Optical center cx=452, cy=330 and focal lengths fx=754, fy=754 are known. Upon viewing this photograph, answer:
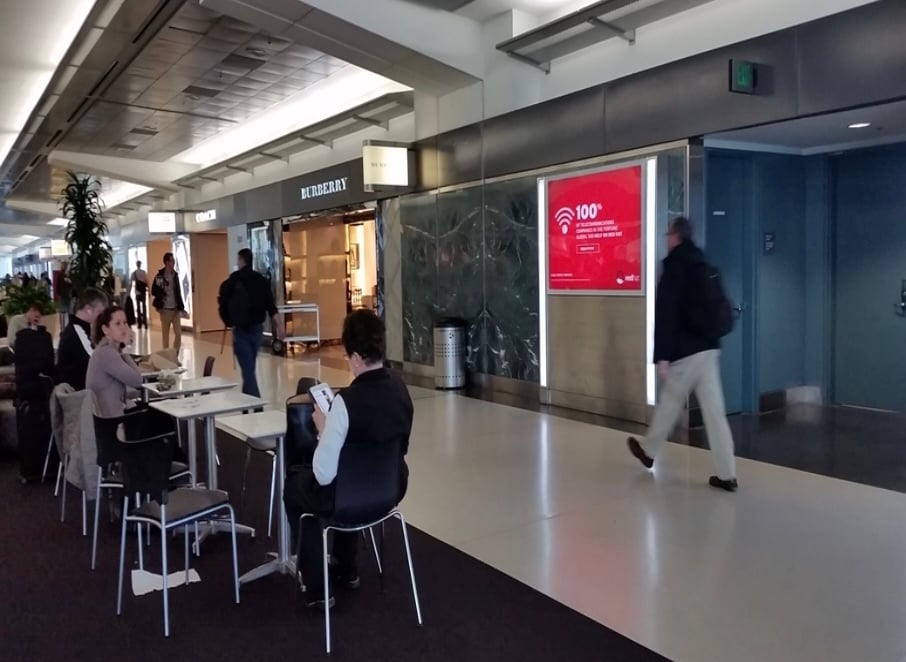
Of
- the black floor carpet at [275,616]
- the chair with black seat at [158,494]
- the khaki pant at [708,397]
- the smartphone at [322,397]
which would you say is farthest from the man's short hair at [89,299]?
the khaki pant at [708,397]

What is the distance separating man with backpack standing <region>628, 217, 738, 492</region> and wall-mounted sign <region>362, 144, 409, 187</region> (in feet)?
17.3

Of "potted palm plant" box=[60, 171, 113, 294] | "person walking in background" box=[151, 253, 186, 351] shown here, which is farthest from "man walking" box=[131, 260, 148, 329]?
"potted palm plant" box=[60, 171, 113, 294]

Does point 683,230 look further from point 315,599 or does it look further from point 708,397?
point 315,599

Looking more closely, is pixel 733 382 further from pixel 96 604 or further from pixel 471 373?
pixel 96 604

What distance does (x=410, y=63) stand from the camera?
8141 mm

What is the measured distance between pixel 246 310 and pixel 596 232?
3.46 m

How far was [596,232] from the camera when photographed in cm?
705

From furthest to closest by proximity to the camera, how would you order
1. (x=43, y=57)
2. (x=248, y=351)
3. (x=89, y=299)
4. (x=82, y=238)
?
(x=43, y=57), (x=82, y=238), (x=248, y=351), (x=89, y=299)

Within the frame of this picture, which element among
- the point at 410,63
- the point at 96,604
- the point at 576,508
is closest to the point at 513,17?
the point at 410,63

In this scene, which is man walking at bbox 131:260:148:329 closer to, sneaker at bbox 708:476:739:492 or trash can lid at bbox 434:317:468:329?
trash can lid at bbox 434:317:468:329

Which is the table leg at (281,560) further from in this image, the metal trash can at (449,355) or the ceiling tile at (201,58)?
the ceiling tile at (201,58)

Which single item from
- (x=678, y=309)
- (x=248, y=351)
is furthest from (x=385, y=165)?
(x=678, y=309)

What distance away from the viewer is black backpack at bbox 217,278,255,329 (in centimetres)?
735

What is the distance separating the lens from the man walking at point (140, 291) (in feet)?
57.9
